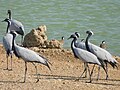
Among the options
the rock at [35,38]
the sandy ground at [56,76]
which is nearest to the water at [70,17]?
the rock at [35,38]

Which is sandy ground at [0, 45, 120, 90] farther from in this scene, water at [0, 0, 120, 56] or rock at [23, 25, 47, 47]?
water at [0, 0, 120, 56]

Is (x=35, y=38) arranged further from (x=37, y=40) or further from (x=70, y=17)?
(x=70, y=17)

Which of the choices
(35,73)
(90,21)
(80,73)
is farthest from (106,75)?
(90,21)

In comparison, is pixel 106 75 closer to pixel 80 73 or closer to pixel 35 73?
pixel 80 73

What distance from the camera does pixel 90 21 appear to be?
27281 mm

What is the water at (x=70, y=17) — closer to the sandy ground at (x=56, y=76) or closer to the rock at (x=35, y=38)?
the rock at (x=35, y=38)

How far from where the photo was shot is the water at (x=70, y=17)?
80.2 ft

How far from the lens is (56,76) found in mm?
14719

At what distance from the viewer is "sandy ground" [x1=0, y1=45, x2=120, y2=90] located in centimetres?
1256

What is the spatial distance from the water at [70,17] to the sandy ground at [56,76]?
4238 mm

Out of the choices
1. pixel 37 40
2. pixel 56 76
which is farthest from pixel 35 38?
pixel 56 76

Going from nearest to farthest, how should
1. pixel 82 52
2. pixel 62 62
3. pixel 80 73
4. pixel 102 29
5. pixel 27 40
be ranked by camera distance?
pixel 82 52 < pixel 80 73 < pixel 62 62 < pixel 27 40 < pixel 102 29

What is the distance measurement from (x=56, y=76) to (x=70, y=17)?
1393 centimetres

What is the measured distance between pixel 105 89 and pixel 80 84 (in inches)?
25.4
